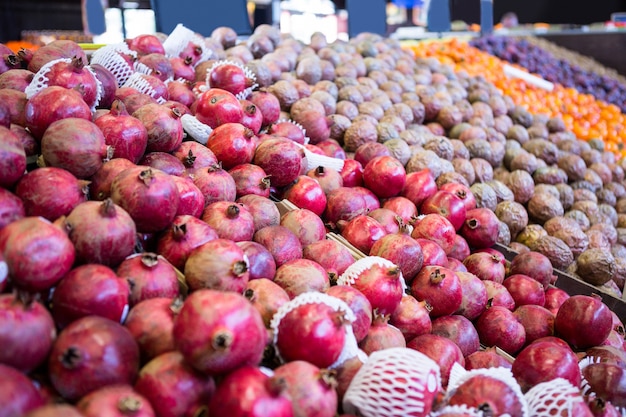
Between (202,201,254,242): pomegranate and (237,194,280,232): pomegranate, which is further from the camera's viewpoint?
(237,194,280,232): pomegranate

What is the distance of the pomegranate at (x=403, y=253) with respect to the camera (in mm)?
2342

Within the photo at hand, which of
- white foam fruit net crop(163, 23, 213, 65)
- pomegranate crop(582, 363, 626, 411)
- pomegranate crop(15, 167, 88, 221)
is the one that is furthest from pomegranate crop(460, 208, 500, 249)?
white foam fruit net crop(163, 23, 213, 65)

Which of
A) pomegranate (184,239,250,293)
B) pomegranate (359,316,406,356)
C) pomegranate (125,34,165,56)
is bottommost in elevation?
pomegranate (359,316,406,356)

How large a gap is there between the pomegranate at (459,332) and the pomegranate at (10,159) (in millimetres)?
1783

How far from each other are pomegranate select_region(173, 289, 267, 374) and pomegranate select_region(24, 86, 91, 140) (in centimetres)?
109

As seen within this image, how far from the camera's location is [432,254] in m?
2.56

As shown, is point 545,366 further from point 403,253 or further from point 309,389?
point 309,389

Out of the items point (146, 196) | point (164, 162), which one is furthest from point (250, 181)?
point (146, 196)

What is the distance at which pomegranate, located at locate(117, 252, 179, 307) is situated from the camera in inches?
65.9

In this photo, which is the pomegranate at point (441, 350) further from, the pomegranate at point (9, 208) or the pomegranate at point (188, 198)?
the pomegranate at point (9, 208)

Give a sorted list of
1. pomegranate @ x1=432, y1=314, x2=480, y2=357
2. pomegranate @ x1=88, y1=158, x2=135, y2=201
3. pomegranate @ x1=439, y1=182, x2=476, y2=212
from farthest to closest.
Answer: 1. pomegranate @ x1=439, y1=182, x2=476, y2=212
2. pomegranate @ x1=432, y1=314, x2=480, y2=357
3. pomegranate @ x1=88, y1=158, x2=135, y2=201

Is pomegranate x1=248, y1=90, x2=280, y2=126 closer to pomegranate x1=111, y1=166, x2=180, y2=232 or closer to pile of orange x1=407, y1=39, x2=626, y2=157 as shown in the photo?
pomegranate x1=111, y1=166, x2=180, y2=232

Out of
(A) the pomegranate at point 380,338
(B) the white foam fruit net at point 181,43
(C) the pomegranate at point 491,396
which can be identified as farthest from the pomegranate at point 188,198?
(B) the white foam fruit net at point 181,43

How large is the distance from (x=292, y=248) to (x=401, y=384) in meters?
0.82
